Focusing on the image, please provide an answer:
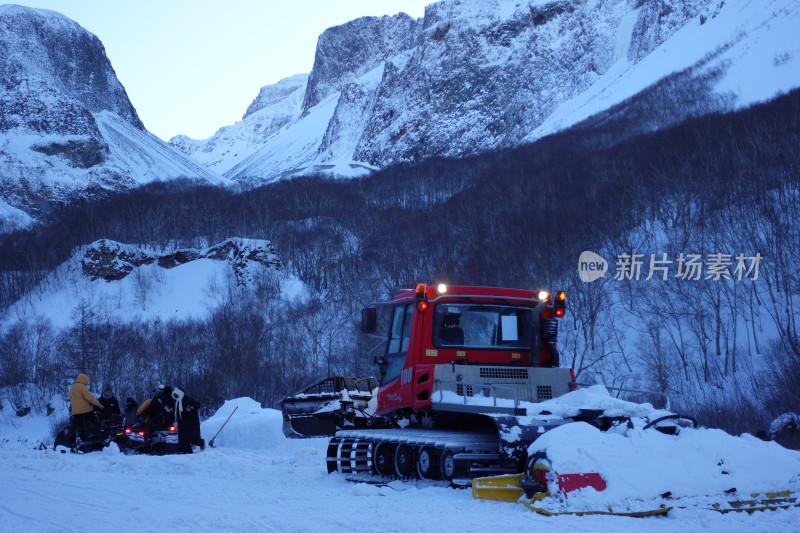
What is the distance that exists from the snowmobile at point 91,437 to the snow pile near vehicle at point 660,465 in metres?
11.4

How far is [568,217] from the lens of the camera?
4903 cm

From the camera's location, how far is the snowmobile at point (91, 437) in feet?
56.3

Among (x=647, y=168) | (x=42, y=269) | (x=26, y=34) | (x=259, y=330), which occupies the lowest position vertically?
(x=259, y=330)

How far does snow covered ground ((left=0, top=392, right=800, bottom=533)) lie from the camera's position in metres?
7.38

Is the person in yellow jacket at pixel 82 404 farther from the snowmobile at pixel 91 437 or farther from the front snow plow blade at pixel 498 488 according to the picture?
the front snow plow blade at pixel 498 488

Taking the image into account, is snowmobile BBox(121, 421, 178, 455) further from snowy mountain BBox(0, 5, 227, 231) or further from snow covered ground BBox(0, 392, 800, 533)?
snowy mountain BBox(0, 5, 227, 231)

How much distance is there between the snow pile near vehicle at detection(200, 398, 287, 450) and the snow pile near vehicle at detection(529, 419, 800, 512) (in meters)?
11.2

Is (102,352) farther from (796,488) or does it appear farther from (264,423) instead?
(796,488)

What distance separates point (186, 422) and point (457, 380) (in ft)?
26.0

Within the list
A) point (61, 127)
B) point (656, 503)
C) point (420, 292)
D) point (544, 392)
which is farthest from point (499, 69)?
point (656, 503)

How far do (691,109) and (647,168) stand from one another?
17.2 m

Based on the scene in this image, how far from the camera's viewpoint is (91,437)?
691 inches

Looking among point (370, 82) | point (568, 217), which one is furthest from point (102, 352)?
point (370, 82)

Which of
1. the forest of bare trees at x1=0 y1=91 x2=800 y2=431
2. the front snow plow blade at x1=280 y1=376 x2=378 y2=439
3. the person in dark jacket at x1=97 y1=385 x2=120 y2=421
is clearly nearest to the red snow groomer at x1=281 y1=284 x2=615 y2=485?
the front snow plow blade at x1=280 y1=376 x2=378 y2=439
